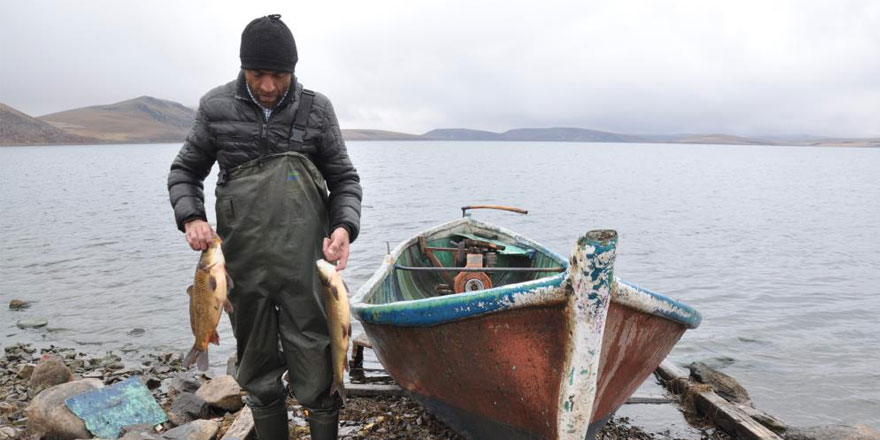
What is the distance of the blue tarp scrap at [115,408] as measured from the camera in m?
5.43

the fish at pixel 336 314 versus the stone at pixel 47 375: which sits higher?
the fish at pixel 336 314

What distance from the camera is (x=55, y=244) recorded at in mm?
20656

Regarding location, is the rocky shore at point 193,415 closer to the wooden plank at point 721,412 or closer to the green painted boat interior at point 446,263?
the wooden plank at point 721,412

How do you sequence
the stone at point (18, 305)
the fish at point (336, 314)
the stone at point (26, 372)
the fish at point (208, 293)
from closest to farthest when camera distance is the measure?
1. the fish at point (208, 293)
2. the fish at point (336, 314)
3. the stone at point (26, 372)
4. the stone at point (18, 305)

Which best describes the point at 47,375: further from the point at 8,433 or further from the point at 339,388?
the point at 339,388

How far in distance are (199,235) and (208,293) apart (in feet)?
1.18

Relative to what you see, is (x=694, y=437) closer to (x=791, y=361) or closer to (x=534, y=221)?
(x=791, y=361)

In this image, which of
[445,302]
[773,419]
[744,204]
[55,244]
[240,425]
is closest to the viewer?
[445,302]

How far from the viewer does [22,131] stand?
18738 cm

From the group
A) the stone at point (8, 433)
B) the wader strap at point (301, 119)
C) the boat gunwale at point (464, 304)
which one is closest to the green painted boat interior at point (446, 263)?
the boat gunwale at point (464, 304)

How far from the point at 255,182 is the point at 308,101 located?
Answer: 593mm

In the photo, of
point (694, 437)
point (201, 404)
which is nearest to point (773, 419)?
point (694, 437)

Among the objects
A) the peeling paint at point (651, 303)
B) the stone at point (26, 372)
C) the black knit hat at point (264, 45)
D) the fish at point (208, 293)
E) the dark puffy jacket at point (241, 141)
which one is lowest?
the stone at point (26, 372)

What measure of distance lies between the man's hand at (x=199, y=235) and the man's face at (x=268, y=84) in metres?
0.80
